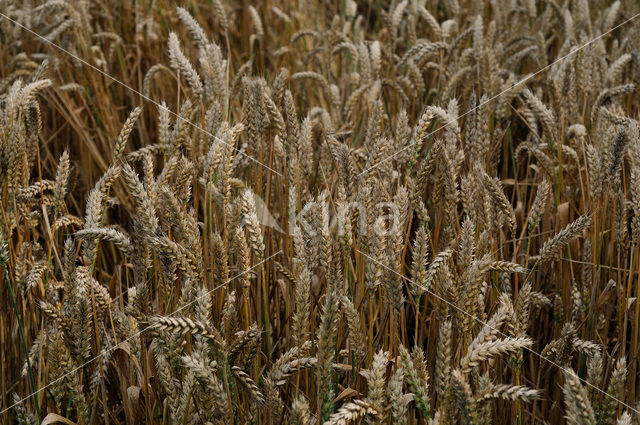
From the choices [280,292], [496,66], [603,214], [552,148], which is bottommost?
[280,292]

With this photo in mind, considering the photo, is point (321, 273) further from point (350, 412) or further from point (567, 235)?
point (350, 412)

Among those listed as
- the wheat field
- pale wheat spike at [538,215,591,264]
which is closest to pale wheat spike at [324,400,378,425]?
the wheat field

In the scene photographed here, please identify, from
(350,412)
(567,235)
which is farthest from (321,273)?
(350,412)

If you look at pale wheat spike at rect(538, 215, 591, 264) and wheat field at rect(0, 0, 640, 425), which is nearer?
wheat field at rect(0, 0, 640, 425)

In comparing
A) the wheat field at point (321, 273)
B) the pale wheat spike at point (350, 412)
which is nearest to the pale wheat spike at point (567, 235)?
the wheat field at point (321, 273)

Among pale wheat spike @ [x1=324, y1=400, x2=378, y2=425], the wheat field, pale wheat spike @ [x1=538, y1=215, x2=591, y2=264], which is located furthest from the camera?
pale wheat spike @ [x1=538, y1=215, x2=591, y2=264]

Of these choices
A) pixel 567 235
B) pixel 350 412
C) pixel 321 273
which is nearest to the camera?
pixel 350 412

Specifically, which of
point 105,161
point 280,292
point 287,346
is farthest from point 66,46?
point 287,346

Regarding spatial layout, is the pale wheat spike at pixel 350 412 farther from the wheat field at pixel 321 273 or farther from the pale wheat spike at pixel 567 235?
the pale wheat spike at pixel 567 235

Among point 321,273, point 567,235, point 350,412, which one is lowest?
point 321,273

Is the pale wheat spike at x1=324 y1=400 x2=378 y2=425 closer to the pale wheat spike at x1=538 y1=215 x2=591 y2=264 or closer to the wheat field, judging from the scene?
the wheat field

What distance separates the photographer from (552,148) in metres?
2.03

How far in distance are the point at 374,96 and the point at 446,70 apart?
1.54 feet

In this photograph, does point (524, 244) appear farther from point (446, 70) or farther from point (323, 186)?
point (446, 70)
